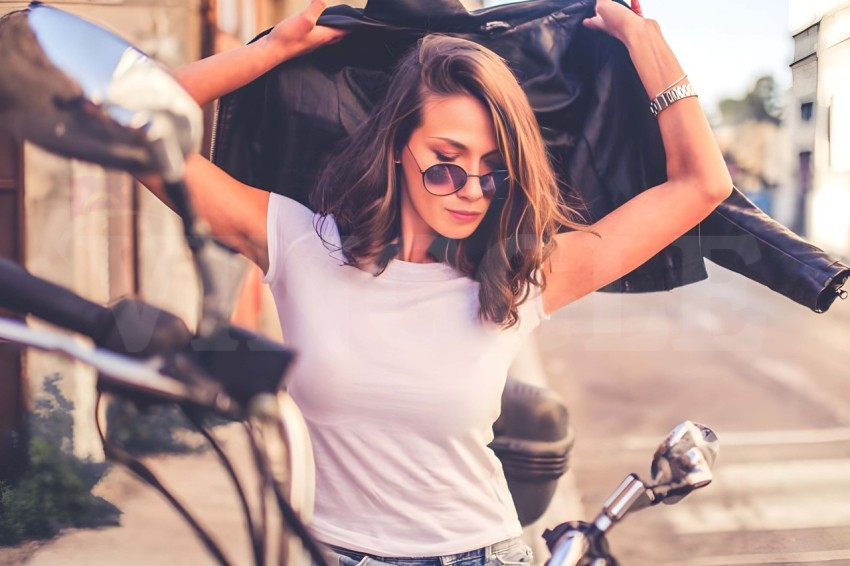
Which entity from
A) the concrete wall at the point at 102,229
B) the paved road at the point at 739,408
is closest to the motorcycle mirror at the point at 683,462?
the paved road at the point at 739,408

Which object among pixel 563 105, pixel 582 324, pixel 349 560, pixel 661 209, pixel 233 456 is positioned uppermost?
pixel 563 105

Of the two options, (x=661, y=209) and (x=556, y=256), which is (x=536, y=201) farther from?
(x=661, y=209)

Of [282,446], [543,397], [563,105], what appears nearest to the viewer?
[282,446]

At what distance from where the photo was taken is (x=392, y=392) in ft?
5.45

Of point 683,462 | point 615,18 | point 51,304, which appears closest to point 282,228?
point 51,304

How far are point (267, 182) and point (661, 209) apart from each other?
88 centimetres

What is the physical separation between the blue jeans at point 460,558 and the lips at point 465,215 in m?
0.67

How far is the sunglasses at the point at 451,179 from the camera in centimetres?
171

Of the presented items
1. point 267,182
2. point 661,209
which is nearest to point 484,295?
point 661,209

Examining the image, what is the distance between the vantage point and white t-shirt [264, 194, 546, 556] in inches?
65.7

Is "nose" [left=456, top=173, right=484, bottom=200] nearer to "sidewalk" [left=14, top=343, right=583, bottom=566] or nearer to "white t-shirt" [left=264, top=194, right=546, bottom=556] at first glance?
"white t-shirt" [left=264, top=194, right=546, bottom=556]

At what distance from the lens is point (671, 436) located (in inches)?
72.1

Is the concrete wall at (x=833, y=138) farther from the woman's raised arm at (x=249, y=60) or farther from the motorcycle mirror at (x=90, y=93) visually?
the motorcycle mirror at (x=90, y=93)

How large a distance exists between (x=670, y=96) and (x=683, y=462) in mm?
796
